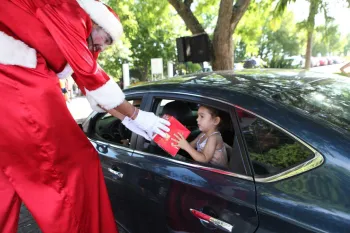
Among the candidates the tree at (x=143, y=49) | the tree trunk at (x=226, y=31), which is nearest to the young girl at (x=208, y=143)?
the tree trunk at (x=226, y=31)

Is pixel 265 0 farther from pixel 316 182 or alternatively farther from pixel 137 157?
pixel 316 182

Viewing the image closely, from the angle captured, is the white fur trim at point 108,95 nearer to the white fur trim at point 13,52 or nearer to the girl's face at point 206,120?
the white fur trim at point 13,52

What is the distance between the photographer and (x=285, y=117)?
5.18 ft

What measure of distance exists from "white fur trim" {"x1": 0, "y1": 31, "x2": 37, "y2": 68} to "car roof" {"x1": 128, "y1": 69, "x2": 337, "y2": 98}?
2.99 ft

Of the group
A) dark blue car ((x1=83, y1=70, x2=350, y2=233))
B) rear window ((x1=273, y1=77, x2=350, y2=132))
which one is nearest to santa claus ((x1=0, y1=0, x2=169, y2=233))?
dark blue car ((x1=83, y1=70, x2=350, y2=233))

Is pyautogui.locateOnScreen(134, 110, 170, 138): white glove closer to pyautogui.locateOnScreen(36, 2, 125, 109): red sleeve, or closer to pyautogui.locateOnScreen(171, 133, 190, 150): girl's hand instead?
pyautogui.locateOnScreen(171, 133, 190, 150): girl's hand

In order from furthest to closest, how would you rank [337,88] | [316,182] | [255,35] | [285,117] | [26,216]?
[255,35]
[26,216]
[337,88]
[285,117]
[316,182]

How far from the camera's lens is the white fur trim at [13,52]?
1607 mm

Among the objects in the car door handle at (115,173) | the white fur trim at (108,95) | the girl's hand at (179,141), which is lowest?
the car door handle at (115,173)

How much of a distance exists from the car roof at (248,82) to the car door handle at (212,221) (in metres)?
0.69

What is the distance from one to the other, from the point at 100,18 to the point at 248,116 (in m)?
0.95

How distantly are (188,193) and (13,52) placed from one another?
1161 mm

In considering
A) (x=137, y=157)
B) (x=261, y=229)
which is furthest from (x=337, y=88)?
(x=137, y=157)

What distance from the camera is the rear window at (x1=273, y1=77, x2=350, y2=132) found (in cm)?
162
